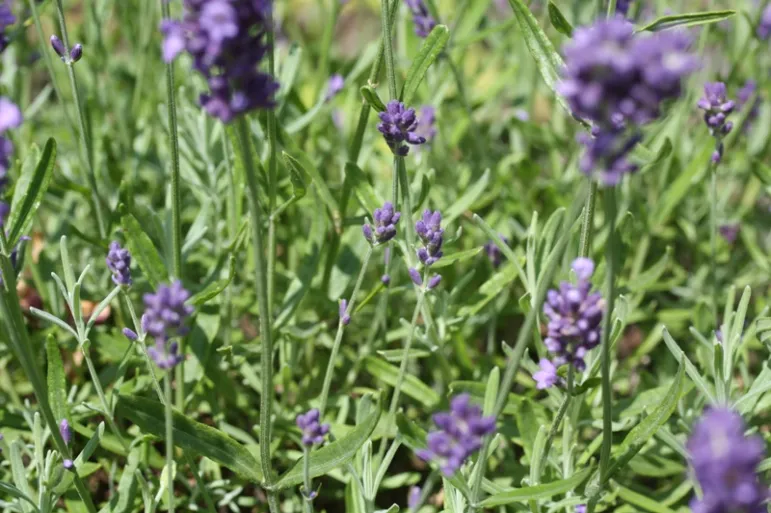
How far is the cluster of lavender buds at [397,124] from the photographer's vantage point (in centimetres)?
259

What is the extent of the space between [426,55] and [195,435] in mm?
1454

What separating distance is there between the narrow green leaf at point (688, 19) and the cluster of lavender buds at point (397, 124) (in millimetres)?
749

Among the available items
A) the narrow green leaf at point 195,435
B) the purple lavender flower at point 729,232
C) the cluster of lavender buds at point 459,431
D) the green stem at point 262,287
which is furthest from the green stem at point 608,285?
the purple lavender flower at point 729,232

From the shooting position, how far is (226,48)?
1.68 metres

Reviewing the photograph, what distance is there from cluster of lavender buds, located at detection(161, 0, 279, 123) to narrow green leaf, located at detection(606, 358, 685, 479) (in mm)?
1445

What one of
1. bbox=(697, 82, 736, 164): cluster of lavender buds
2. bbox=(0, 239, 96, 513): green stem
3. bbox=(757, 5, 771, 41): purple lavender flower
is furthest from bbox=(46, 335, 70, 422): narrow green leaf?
bbox=(757, 5, 771, 41): purple lavender flower

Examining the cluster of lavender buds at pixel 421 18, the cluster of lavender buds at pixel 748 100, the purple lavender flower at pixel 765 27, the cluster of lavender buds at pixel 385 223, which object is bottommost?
the cluster of lavender buds at pixel 385 223

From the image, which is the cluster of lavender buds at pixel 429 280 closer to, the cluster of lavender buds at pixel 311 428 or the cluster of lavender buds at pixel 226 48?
the cluster of lavender buds at pixel 311 428

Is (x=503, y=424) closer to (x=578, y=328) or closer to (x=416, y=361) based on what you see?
(x=416, y=361)

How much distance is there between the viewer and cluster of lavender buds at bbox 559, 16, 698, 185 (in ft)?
4.85

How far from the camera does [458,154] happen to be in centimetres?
568

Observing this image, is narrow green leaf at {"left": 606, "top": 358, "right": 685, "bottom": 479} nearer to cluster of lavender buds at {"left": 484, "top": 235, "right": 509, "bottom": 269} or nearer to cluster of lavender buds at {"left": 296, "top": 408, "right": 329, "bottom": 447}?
cluster of lavender buds at {"left": 296, "top": 408, "right": 329, "bottom": 447}

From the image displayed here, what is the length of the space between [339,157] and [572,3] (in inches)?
59.2

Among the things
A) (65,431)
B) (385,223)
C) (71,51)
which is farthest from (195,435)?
(71,51)
